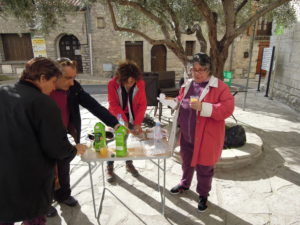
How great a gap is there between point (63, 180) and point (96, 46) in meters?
12.9

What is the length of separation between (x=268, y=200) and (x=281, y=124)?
3.57m

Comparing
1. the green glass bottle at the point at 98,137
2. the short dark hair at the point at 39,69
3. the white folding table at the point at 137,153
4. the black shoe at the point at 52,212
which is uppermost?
the short dark hair at the point at 39,69

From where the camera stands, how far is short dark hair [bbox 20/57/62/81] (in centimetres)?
149

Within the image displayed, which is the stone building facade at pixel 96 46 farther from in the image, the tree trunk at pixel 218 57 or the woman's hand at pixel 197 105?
the woman's hand at pixel 197 105

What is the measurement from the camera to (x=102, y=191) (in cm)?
295

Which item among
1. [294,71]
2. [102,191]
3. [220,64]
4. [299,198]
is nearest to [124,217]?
[102,191]

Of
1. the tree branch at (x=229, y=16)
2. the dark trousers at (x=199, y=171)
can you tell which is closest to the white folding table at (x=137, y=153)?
the dark trousers at (x=199, y=171)

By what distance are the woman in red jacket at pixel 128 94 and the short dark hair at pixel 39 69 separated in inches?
49.8

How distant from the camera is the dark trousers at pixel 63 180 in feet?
8.38

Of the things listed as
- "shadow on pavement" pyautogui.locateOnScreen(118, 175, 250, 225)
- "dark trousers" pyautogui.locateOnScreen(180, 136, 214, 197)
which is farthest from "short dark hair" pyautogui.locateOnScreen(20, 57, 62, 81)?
"shadow on pavement" pyautogui.locateOnScreen(118, 175, 250, 225)

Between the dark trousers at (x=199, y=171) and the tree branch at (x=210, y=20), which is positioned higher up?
the tree branch at (x=210, y=20)

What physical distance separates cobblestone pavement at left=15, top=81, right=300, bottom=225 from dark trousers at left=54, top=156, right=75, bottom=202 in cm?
13

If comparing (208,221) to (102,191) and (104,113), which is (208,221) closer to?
(102,191)

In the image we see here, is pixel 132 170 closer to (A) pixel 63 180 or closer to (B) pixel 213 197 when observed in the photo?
(A) pixel 63 180
